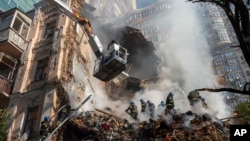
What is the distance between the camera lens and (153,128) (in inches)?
544

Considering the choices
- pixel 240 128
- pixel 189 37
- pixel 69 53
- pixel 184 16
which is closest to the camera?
pixel 240 128

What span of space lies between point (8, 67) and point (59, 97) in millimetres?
6089

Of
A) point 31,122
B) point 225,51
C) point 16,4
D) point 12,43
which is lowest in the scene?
point 31,122

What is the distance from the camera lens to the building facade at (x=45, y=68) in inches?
656

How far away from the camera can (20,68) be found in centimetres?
1970

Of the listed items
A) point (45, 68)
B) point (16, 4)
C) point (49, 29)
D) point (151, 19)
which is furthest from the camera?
point (151, 19)

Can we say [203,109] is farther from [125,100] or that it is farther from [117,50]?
[125,100]

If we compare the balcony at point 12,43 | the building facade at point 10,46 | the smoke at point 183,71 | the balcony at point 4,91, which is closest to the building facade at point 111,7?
the smoke at point 183,71

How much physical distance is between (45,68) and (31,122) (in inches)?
158

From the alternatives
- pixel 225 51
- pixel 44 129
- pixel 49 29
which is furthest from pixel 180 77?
pixel 225 51

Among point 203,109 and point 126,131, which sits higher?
point 203,109

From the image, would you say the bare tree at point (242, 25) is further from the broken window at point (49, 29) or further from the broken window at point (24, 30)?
the broken window at point (24, 30)

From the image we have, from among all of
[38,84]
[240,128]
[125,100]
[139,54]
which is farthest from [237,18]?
[139,54]

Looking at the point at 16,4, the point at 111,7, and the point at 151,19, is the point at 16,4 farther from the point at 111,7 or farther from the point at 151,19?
the point at 151,19
